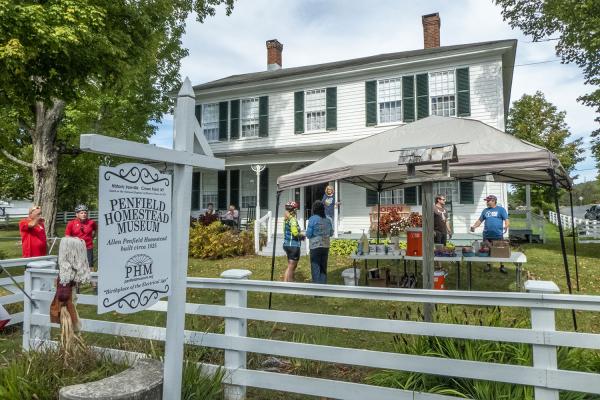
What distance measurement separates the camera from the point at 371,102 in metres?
15.3

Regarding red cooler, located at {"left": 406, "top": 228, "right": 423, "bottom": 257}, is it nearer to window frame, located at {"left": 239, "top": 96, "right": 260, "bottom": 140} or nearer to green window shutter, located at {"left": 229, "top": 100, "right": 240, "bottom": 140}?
window frame, located at {"left": 239, "top": 96, "right": 260, "bottom": 140}

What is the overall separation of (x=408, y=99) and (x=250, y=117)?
661cm

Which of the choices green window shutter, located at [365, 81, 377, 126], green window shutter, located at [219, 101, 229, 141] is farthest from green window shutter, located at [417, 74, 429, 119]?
green window shutter, located at [219, 101, 229, 141]

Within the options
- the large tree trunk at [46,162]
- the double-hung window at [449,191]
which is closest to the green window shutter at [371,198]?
the double-hung window at [449,191]

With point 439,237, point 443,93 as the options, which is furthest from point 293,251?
point 443,93

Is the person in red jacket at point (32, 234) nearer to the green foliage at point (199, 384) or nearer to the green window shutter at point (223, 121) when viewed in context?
the green foliage at point (199, 384)

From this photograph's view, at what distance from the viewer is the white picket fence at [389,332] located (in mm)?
2830

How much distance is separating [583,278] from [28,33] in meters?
12.2

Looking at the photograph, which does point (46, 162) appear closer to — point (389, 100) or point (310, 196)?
point (310, 196)

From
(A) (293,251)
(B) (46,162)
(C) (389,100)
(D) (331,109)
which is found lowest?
(A) (293,251)

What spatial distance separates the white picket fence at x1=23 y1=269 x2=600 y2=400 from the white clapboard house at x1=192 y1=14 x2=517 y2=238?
1096cm

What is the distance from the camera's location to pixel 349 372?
4250 millimetres

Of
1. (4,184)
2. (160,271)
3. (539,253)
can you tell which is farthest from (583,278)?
(4,184)

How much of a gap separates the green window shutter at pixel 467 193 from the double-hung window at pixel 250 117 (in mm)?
8417
